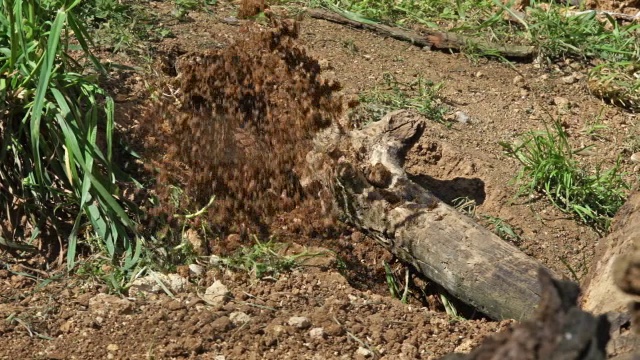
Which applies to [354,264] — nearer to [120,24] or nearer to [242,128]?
[242,128]

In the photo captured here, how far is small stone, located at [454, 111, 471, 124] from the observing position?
5371 millimetres

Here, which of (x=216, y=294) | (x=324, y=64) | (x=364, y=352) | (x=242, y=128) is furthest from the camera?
(x=324, y=64)

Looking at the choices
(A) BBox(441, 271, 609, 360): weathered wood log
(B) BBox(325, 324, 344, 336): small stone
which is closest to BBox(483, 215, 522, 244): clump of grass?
(B) BBox(325, 324, 344, 336): small stone

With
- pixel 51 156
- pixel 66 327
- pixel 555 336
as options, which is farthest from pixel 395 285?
pixel 555 336

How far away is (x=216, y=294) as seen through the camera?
3920 millimetres

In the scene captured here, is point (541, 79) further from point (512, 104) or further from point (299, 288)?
point (299, 288)

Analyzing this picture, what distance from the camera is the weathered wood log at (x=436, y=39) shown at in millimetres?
6023

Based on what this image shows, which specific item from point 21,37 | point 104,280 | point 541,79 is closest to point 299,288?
point 104,280

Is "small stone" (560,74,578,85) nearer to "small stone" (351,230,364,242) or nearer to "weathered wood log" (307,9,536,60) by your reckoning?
"weathered wood log" (307,9,536,60)

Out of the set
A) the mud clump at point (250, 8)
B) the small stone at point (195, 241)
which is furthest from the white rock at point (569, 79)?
the small stone at point (195, 241)

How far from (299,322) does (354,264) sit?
29.4 inches

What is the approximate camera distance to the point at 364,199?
438 cm

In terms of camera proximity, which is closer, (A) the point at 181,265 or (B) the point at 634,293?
(B) the point at 634,293

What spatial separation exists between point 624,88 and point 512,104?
2.21 feet
